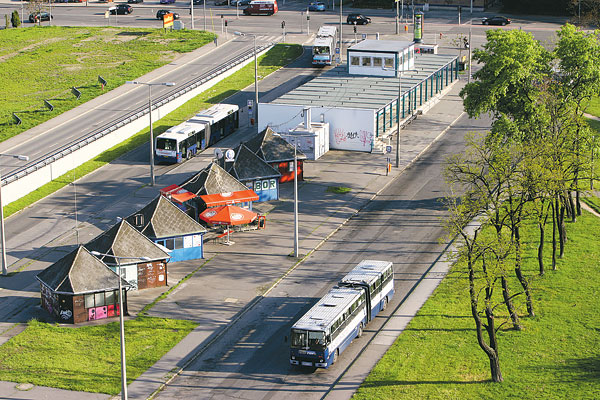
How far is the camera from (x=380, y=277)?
189 ft

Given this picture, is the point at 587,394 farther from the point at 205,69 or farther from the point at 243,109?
the point at 205,69

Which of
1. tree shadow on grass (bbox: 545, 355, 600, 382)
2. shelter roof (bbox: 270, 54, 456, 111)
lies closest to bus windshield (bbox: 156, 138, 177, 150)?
shelter roof (bbox: 270, 54, 456, 111)

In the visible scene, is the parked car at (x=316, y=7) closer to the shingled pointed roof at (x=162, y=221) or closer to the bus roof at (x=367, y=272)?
the shingled pointed roof at (x=162, y=221)

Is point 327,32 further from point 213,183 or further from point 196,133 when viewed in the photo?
point 213,183

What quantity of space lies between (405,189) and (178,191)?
2141 centimetres

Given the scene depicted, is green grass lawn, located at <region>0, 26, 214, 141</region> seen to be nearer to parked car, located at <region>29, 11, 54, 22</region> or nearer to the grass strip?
parked car, located at <region>29, 11, 54, 22</region>

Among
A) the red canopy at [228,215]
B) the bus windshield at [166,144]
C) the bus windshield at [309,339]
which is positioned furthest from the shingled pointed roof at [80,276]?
the bus windshield at [166,144]

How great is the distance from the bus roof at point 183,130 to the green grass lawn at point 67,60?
19.9 metres

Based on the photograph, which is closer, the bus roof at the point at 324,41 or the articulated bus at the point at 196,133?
the articulated bus at the point at 196,133

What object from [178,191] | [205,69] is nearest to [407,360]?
[178,191]

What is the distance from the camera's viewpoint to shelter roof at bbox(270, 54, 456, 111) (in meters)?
98.5

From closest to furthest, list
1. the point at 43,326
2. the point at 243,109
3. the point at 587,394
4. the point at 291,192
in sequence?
the point at 587,394 < the point at 43,326 < the point at 291,192 < the point at 243,109

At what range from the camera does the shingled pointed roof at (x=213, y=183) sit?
74.5m

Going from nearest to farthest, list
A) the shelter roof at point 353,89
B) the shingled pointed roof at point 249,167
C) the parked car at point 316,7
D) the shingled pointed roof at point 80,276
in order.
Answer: the shingled pointed roof at point 80,276 < the shingled pointed roof at point 249,167 < the shelter roof at point 353,89 < the parked car at point 316,7
